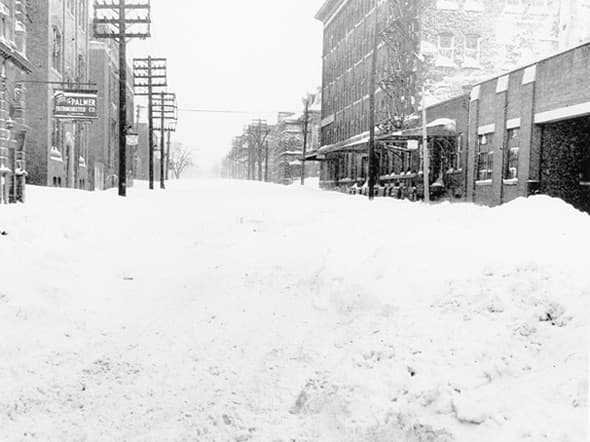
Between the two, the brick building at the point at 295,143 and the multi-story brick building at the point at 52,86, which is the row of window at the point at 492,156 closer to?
the multi-story brick building at the point at 52,86

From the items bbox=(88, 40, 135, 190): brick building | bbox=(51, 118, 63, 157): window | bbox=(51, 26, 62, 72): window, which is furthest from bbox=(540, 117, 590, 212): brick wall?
bbox=(88, 40, 135, 190): brick building

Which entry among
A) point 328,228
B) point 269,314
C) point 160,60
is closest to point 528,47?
point 160,60

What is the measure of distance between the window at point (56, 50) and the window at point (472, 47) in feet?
72.2

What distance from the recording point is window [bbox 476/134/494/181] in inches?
1052

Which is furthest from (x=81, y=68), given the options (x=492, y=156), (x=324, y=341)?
(x=324, y=341)

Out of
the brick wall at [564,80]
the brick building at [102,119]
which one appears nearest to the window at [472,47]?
the brick wall at [564,80]

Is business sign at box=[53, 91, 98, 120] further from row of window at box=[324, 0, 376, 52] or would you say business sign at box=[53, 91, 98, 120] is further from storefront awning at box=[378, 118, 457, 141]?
row of window at box=[324, 0, 376, 52]

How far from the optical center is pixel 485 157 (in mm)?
27250

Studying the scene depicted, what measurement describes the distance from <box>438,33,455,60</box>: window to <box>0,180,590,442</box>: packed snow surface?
28.0 metres

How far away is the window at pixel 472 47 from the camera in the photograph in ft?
118

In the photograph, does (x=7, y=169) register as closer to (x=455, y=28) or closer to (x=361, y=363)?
(x=361, y=363)

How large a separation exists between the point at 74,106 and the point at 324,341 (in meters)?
20.0

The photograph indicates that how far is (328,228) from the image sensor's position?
1227cm

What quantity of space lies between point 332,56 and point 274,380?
56594 millimetres
